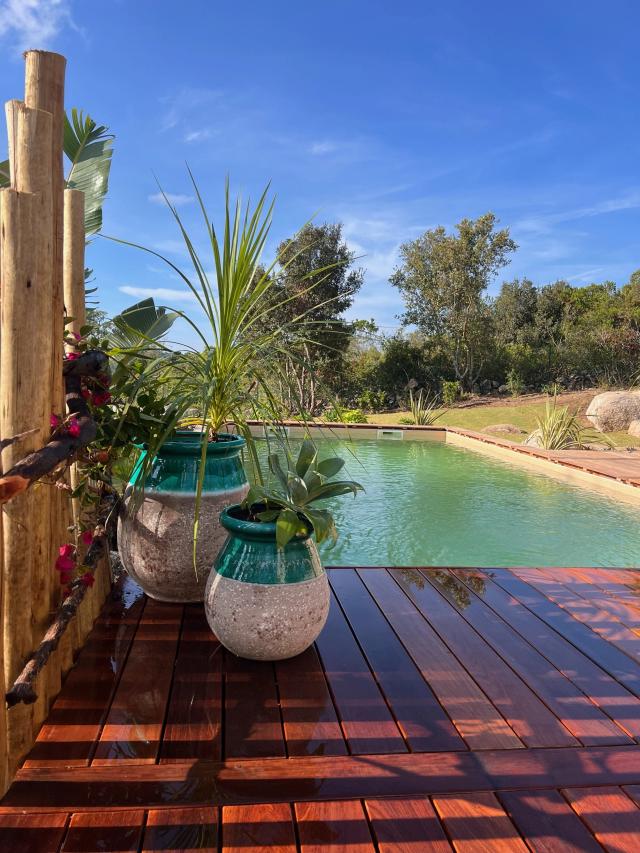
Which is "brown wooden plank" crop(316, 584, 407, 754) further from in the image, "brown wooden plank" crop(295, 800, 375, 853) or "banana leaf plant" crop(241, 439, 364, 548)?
"banana leaf plant" crop(241, 439, 364, 548)

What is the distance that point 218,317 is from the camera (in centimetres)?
193

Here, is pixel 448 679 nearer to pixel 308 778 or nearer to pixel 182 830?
pixel 308 778

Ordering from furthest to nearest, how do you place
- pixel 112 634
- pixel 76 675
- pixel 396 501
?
pixel 396 501
pixel 112 634
pixel 76 675

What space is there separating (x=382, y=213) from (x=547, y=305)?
8086 millimetres

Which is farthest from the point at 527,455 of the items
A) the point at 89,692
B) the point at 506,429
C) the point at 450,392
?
the point at 450,392

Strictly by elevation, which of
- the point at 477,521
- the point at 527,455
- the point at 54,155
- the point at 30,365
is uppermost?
the point at 54,155

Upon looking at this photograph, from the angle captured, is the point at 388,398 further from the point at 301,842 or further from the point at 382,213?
the point at 301,842

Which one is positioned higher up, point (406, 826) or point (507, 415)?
point (507, 415)

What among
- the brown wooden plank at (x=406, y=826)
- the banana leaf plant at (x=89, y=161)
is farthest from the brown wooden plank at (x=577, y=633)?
the banana leaf plant at (x=89, y=161)

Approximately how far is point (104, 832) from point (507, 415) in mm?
13321

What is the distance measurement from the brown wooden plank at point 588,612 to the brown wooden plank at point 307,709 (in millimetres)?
1146

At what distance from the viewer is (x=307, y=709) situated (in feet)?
5.02

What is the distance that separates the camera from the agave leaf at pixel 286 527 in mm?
1605

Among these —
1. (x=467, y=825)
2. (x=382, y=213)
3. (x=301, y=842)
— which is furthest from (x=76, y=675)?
(x=382, y=213)
